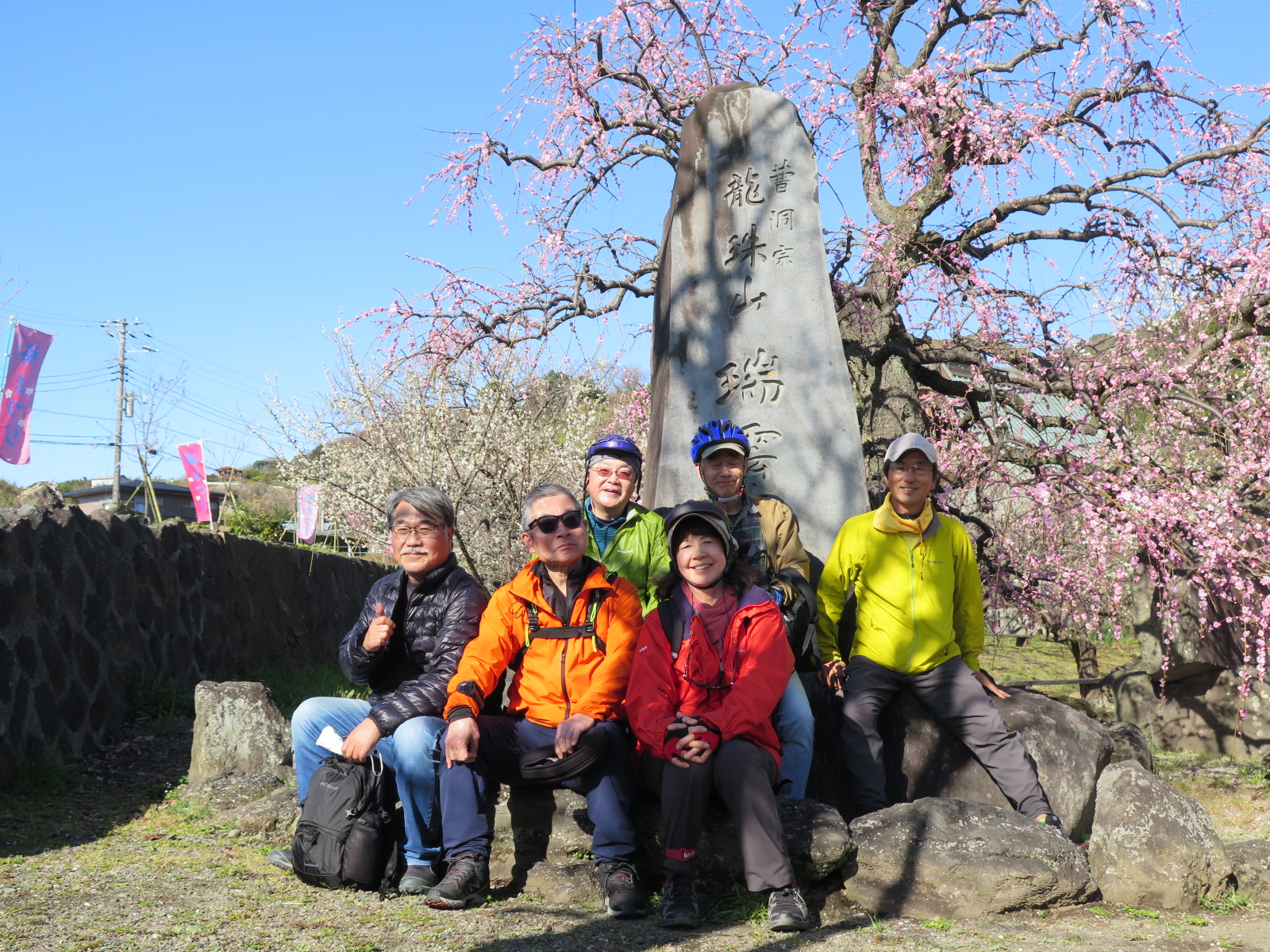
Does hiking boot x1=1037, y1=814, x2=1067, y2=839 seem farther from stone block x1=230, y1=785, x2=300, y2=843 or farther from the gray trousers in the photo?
stone block x1=230, y1=785, x2=300, y2=843

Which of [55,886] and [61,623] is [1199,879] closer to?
[55,886]

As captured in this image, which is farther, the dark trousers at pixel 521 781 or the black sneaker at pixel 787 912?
the dark trousers at pixel 521 781

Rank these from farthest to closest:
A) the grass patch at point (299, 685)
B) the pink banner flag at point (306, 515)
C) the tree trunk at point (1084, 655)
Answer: the pink banner flag at point (306, 515)
the tree trunk at point (1084, 655)
the grass patch at point (299, 685)

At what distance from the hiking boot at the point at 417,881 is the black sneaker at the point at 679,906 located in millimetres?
780

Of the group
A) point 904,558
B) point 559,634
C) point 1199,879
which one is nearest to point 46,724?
point 559,634

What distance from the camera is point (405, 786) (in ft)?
10.8

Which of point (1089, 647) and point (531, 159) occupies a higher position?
point (531, 159)

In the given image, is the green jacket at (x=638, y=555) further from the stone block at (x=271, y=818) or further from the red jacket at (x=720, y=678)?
the stone block at (x=271, y=818)

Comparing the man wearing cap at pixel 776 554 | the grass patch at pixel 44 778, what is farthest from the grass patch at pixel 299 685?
the man wearing cap at pixel 776 554

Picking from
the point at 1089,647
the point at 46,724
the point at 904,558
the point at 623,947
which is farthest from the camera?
the point at 1089,647

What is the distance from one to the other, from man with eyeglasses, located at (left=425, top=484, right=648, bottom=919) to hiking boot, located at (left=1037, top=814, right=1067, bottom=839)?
1.38 metres

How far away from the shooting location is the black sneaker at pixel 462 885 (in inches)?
121

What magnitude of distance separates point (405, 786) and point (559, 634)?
711mm

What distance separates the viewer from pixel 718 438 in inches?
152
